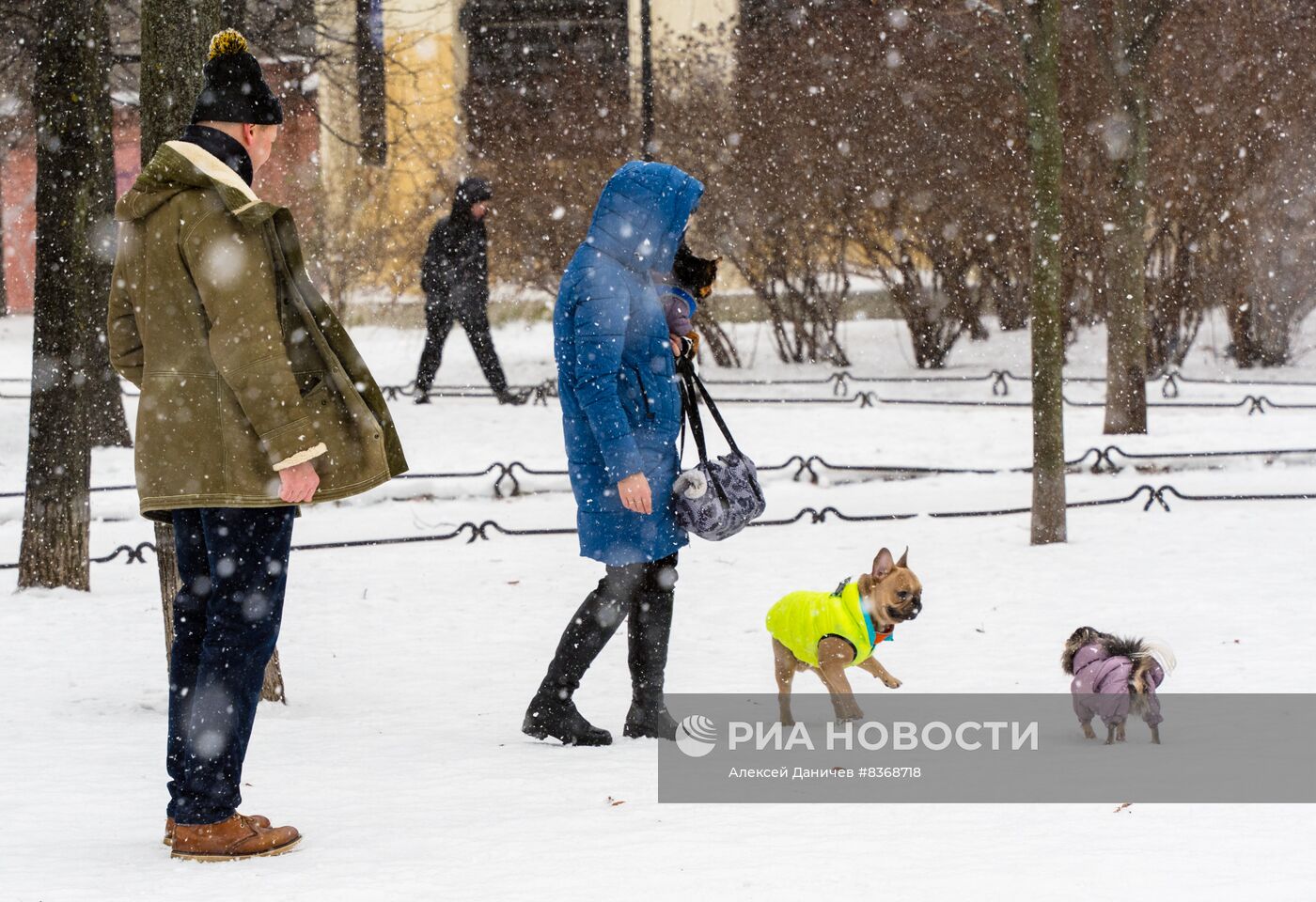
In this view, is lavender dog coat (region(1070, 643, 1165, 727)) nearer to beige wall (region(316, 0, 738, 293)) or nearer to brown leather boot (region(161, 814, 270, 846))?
brown leather boot (region(161, 814, 270, 846))

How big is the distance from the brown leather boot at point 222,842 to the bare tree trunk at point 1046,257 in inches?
204

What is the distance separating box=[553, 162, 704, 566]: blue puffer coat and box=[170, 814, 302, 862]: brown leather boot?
4.26ft

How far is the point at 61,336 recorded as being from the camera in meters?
7.30

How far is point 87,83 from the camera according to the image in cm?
739

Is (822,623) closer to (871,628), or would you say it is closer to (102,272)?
(871,628)

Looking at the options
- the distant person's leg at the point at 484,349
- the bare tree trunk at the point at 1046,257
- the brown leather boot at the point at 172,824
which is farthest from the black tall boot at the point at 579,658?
the distant person's leg at the point at 484,349

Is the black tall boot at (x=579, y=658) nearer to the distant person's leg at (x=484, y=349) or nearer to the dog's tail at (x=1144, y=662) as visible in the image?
the dog's tail at (x=1144, y=662)

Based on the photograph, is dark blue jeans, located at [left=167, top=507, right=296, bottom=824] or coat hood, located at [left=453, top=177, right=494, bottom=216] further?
coat hood, located at [left=453, top=177, right=494, bottom=216]

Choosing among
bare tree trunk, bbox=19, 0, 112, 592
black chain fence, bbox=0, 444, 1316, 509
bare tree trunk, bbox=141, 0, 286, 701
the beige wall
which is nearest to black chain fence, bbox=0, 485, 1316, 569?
bare tree trunk, bbox=19, 0, 112, 592

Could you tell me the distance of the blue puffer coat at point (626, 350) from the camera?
4.38m

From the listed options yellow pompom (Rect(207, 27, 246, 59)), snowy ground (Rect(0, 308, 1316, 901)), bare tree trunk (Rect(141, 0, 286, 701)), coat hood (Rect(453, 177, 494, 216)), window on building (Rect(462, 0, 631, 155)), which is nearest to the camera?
snowy ground (Rect(0, 308, 1316, 901))

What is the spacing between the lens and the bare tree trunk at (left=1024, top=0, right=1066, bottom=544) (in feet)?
26.1

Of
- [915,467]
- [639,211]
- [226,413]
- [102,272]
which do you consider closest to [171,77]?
[639,211]

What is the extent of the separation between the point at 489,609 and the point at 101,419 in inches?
227
